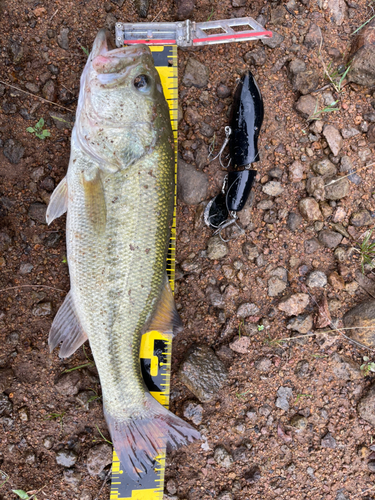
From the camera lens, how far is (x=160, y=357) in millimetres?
3502

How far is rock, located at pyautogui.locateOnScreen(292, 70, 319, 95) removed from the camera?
3.60 metres

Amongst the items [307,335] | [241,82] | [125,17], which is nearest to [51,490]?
[307,335]

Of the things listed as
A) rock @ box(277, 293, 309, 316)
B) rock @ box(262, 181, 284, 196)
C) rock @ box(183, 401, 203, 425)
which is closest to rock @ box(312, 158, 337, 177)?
rock @ box(262, 181, 284, 196)

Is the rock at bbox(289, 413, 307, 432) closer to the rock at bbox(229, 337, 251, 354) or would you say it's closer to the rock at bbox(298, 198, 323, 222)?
the rock at bbox(229, 337, 251, 354)

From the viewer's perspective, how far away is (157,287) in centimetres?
298

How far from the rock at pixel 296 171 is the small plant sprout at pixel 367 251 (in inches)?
39.2

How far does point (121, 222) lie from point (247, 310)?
1.72m

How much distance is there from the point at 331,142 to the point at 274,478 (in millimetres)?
3718

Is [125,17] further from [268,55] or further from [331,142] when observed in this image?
[331,142]

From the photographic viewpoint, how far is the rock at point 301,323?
11.8 feet

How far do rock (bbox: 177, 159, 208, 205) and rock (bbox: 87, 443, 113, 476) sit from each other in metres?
2.73

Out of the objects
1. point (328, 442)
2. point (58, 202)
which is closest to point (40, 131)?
point (58, 202)

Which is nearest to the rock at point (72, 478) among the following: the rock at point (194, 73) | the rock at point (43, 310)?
the rock at point (43, 310)

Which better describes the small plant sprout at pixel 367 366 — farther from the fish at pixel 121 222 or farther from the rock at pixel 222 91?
the rock at pixel 222 91
